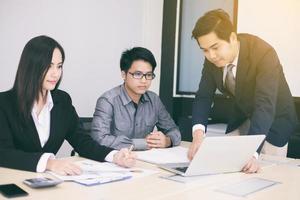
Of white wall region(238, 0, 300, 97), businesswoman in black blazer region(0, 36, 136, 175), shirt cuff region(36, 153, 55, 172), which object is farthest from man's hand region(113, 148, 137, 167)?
white wall region(238, 0, 300, 97)

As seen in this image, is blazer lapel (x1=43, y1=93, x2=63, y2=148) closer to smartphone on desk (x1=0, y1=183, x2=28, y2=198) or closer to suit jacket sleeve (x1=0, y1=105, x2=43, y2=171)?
suit jacket sleeve (x1=0, y1=105, x2=43, y2=171)

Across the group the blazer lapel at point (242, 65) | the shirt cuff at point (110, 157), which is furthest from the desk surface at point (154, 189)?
the blazer lapel at point (242, 65)

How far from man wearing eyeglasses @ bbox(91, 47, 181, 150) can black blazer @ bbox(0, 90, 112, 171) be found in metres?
0.24

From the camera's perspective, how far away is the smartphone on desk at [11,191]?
1044mm

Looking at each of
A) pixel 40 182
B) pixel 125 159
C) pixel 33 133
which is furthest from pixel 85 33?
pixel 40 182

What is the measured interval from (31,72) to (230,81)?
3.76 feet

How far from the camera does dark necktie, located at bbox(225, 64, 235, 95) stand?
Result: 214 cm

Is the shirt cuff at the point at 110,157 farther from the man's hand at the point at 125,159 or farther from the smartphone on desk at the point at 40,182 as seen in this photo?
the smartphone on desk at the point at 40,182

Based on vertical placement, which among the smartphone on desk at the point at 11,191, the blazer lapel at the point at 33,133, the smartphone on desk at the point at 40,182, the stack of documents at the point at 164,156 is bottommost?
the stack of documents at the point at 164,156

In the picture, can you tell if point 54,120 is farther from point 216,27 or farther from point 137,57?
point 216,27

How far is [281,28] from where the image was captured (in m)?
2.25

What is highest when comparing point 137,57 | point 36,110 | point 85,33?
point 85,33

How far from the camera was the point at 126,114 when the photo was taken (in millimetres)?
2191

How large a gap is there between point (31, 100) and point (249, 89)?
118 cm
